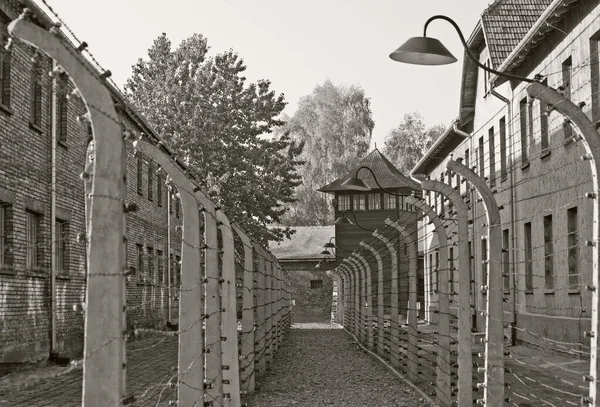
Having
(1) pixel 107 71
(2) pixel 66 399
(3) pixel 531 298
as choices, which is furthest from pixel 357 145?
(1) pixel 107 71

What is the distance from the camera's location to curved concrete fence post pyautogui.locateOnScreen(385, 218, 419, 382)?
15539mm

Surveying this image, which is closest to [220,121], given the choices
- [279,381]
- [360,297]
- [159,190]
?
[159,190]

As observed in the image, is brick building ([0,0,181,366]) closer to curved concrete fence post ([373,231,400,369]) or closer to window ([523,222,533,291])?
curved concrete fence post ([373,231,400,369])

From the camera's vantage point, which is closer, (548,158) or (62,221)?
(62,221)

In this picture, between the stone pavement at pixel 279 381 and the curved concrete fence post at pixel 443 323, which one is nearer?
the curved concrete fence post at pixel 443 323

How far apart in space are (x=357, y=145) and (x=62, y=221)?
192 ft

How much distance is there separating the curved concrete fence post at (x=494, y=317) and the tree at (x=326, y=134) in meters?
67.8

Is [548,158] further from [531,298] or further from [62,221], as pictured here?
[62,221]

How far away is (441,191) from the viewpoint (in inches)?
409

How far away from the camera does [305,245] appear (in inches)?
2788

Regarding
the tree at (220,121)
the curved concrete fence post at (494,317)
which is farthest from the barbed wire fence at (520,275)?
the tree at (220,121)

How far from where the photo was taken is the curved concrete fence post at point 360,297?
2714cm

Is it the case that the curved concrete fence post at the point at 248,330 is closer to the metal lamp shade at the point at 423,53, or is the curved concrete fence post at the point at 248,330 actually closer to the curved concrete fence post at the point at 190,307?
the metal lamp shade at the point at 423,53

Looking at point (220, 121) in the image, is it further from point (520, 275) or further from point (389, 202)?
point (520, 275)
